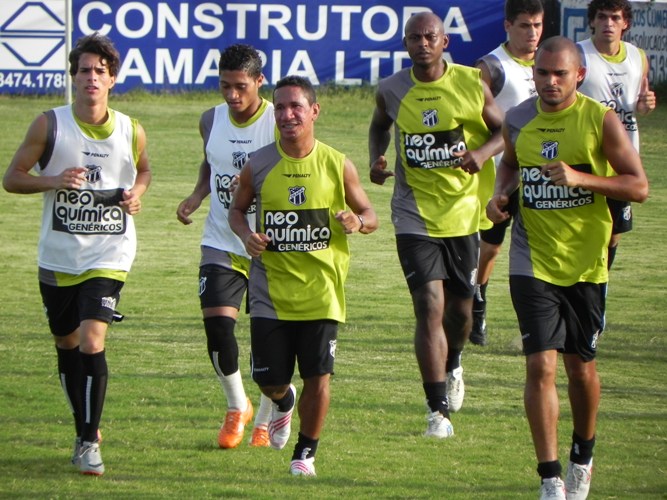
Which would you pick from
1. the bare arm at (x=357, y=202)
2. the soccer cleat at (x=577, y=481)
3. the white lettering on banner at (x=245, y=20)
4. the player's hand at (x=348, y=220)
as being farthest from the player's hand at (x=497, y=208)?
the white lettering on banner at (x=245, y=20)

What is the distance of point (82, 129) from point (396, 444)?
2.42 metres

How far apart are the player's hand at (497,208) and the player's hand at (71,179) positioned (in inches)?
80.3

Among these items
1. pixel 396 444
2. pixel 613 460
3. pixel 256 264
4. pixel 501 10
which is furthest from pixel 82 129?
pixel 501 10

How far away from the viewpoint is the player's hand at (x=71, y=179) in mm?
6895

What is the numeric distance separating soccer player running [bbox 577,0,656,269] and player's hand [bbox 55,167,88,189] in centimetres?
425

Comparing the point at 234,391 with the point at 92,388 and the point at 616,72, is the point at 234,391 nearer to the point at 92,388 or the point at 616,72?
the point at 92,388

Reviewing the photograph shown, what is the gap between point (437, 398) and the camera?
792 cm

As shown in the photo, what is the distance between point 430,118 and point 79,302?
2.53 metres

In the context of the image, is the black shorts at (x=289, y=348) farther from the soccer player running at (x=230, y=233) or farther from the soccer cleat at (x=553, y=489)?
the soccer cleat at (x=553, y=489)

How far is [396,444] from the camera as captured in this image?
25.1 ft

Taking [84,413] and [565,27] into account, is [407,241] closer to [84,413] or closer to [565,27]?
[84,413]

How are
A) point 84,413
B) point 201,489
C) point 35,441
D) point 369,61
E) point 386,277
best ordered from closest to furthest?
point 201,489, point 84,413, point 35,441, point 386,277, point 369,61

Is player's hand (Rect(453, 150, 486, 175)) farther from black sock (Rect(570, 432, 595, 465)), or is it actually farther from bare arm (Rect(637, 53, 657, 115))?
black sock (Rect(570, 432, 595, 465))

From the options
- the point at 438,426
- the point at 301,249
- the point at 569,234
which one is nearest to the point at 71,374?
the point at 301,249
